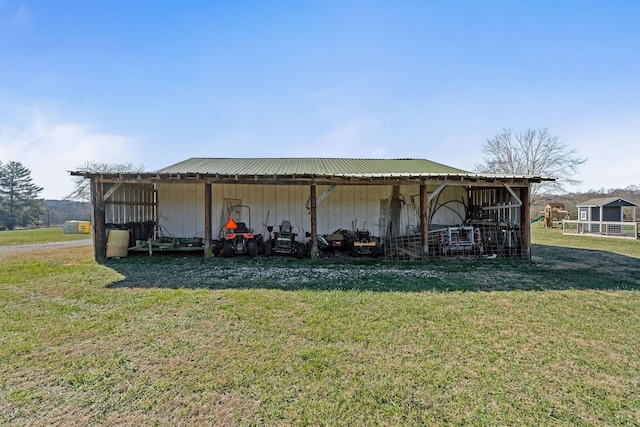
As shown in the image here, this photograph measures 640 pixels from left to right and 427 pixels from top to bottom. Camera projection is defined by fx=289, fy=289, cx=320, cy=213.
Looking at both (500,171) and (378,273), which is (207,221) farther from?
(500,171)

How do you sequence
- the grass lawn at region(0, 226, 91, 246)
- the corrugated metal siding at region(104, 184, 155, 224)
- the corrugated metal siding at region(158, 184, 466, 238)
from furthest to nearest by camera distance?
1. the grass lawn at region(0, 226, 91, 246)
2. the corrugated metal siding at region(158, 184, 466, 238)
3. the corrugated metal siding at region(104, 184, 155, 224)

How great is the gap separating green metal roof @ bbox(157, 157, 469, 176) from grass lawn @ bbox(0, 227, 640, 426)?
4.91 metres

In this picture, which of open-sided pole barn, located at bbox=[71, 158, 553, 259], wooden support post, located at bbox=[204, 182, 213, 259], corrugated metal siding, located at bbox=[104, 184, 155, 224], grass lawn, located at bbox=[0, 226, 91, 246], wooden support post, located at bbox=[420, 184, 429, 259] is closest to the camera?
wooden support post, located at bbox=[420, 184, 429, 259]

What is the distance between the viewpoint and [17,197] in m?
29.0

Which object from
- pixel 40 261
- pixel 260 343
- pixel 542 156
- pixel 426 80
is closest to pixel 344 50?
pixel 426 80

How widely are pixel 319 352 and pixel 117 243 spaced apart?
23.7 feet

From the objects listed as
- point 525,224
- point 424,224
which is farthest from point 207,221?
point 525,224

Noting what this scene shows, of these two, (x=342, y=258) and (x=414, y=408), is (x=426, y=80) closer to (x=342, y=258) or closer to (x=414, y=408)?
(x=342, y=258)

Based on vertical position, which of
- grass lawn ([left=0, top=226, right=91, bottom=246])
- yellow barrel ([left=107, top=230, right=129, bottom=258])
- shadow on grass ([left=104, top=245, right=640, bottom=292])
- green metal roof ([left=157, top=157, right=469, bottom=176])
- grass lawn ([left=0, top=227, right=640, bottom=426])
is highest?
green metal roof ([left=157, top=157, right=469, bottom=176])

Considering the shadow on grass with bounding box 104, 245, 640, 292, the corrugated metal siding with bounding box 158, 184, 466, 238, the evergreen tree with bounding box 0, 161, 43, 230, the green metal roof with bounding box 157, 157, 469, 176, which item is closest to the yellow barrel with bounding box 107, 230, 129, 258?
the shadow on grass with bounding box 104, 245, 640, 292

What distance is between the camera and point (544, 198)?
1104 inches

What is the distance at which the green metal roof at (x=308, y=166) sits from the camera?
931 cm

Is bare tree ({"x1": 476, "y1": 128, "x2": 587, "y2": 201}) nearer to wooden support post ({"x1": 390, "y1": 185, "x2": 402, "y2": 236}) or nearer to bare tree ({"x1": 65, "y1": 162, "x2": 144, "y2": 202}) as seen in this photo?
wooden support post ({"x1": 390, "y1": 185, "x2": 402, "y2": 236})

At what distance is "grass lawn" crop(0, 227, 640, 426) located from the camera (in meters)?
1.85
